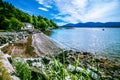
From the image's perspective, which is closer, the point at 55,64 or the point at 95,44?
the point at 55,64

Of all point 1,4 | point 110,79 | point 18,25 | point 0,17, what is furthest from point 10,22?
point 110,79

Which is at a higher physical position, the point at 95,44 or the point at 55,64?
the point at 55,64

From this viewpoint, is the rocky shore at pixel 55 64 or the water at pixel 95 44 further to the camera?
the water at pixel 95 44

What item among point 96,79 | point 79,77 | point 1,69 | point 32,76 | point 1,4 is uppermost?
point 1,4

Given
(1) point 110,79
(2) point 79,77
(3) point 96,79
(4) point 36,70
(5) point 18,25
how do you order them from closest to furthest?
(2) point 79,77
(4) point 36,70
(3) point 96,79
(1) point 110,79
(5) point 18,25

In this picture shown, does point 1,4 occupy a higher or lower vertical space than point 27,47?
higher

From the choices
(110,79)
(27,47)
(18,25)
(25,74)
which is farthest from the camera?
(18,25)

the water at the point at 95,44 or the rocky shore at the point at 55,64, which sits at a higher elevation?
the rocky shore at the point at 55,64

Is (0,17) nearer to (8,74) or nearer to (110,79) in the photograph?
(110,79)

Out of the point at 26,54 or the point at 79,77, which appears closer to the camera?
the point at 79,77

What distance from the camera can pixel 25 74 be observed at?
29.8 ft

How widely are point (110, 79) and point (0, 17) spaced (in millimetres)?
67051

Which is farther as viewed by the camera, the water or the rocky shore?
the water

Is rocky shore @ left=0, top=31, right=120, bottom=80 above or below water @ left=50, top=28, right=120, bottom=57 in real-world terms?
above
